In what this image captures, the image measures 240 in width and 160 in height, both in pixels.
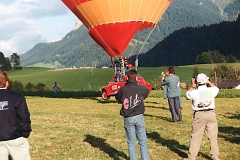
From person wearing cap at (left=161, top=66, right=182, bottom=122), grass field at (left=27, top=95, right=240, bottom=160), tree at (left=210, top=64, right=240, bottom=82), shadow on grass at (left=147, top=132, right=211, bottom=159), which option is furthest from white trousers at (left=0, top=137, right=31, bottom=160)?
tree at (left=210, top=64, right=240, bottom=82)

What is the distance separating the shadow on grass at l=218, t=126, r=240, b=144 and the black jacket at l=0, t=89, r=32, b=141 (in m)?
7.02

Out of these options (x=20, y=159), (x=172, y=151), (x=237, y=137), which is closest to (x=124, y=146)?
(x=172, y=151)

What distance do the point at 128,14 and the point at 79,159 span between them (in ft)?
54.6

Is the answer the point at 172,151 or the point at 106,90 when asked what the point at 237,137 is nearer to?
the point at 172,151

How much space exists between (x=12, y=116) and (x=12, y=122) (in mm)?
104

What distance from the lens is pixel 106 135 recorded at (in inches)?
482

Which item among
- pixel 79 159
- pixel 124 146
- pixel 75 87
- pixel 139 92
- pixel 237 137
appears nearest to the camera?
pixel 139 92

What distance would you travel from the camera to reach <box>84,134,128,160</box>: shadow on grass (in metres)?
9.39

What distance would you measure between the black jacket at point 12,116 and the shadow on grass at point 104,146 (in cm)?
377

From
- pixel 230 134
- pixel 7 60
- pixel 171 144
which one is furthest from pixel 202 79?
pixel 7 60

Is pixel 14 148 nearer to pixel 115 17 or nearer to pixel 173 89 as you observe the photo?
pixel 173 89

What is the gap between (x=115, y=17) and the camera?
24.3 metres

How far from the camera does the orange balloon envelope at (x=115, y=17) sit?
2395 centimetres

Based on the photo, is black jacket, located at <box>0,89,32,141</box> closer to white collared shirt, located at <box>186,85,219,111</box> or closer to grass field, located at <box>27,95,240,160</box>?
grass field, located at <box>27,95,240,160</box>
